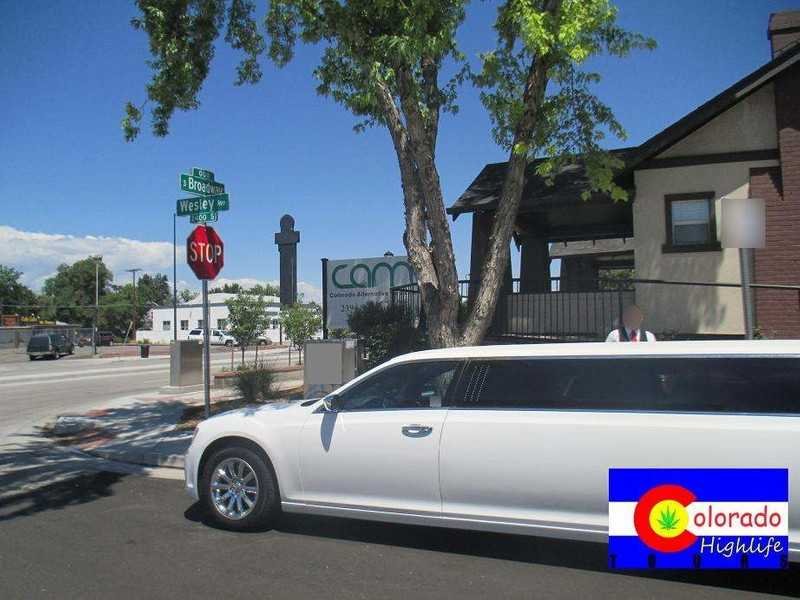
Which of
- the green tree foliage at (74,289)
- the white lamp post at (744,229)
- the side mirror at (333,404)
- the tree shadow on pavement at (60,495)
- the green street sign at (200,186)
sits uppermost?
the green tree foliage at (74,289)

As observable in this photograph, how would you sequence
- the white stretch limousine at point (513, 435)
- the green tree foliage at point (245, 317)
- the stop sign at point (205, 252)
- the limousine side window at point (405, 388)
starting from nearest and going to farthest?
the white stretch limousine at point (513, 435), the limousine side window at point (405, 388), the stop sign at point (205, 252), the green tree foliage at point (245, 317)

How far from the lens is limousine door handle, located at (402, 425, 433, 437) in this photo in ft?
16.2

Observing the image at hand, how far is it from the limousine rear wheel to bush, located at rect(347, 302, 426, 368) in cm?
721

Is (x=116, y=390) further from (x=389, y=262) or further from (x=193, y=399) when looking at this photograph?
(x=389, y=262)

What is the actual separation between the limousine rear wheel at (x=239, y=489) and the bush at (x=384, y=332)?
721cm

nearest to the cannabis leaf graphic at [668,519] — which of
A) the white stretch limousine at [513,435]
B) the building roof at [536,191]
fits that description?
the white stretch limousine at [513,435]

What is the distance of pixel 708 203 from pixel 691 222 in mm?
454

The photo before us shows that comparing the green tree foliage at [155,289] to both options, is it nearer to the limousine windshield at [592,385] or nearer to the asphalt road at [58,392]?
the asphalt road at [58,392]

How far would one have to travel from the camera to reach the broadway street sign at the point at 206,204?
10234mm

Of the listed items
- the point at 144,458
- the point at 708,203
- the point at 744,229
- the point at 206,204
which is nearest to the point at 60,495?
the point at 144,458

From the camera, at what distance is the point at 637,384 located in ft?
15.1

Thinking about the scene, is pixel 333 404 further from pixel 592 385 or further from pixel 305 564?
pixel 592 385

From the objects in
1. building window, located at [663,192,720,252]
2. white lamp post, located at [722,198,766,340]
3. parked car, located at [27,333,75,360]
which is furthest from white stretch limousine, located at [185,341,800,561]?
parked car, located at [27,333,75,360]

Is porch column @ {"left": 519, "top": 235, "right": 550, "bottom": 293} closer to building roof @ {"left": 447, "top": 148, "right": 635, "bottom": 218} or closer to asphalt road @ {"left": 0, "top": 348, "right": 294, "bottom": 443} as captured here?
building roof @ {"left": 447, "top": 148, "right": 635, "bottom": 218}
